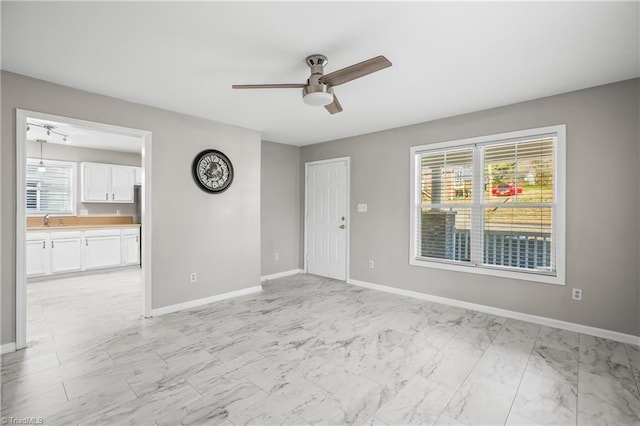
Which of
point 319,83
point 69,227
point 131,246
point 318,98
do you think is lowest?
point 131,246

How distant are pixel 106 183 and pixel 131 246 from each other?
142 centimetres

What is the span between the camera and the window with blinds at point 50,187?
583 centimetres

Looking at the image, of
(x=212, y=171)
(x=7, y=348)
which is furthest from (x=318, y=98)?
(x=7, y=348)

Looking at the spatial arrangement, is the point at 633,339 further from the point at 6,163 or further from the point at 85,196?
the point at 85,196

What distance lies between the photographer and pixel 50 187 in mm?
6000

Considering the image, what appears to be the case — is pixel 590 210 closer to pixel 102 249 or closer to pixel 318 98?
pixel 318 98

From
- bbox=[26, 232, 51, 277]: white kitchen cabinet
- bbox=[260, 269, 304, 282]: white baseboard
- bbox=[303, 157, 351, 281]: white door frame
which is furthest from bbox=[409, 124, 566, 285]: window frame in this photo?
bbox=[26, 232, 51, 277]: white kitchen cabinet

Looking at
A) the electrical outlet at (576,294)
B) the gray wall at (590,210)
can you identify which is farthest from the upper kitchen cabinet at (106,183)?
the electrical outlet at (576,294)

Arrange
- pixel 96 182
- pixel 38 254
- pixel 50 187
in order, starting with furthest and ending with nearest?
1. pixel 96 182
2. pixel 50 187
3. pixel 38 254

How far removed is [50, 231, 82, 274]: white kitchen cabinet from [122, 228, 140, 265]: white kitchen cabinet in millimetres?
742

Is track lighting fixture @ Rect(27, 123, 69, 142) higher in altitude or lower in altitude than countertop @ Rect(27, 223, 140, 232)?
higher

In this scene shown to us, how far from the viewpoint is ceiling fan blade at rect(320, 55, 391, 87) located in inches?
81.0

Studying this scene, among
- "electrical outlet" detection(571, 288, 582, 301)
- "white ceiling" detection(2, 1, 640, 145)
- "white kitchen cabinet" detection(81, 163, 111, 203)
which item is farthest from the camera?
"white kitchen cabinet" detection(81, 163, 111, 203)

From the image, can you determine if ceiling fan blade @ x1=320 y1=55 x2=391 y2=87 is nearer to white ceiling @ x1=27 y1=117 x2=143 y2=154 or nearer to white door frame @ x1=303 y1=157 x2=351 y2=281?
white door frame @ x1=303 y1=157 x2=351 y2=281
